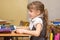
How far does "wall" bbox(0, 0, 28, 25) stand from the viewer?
3.34 meters

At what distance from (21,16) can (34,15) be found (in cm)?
143

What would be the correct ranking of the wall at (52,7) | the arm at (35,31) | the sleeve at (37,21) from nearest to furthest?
1. the arm at (35,31)
2. the sleeve at (37,21)
3. the wall at (52,7)

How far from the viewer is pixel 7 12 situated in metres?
3.35

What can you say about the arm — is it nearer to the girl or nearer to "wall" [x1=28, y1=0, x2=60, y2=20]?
the girl

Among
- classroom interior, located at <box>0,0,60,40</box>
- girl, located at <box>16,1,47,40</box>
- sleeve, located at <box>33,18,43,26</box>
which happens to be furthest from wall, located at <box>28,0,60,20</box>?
sleeve, located at <box>33,18,43,26</box>

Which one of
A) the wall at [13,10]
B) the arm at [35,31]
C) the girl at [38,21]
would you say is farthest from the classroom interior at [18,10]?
the arm at [35,31]

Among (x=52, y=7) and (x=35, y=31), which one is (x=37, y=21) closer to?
(x=35, y=31)

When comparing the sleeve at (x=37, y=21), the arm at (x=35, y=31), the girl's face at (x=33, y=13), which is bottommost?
the arm at (x=35, y=31)

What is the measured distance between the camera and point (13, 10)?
336cm

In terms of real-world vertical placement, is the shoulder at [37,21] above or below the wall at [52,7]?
below

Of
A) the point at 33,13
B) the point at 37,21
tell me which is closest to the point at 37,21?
the point at 37,21

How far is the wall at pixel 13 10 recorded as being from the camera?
334 cm

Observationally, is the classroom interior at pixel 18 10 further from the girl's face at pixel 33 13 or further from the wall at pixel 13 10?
the girl's face at pixel 33 13

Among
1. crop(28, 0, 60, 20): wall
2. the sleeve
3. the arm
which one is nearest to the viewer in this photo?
the arm
